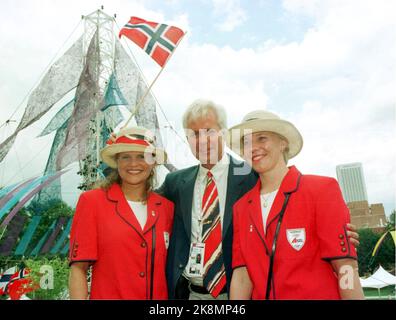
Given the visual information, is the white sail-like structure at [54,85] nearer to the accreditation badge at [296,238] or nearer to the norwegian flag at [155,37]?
the norwegian flag at [155,37]

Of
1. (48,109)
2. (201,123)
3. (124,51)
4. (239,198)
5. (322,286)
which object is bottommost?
(322,286)

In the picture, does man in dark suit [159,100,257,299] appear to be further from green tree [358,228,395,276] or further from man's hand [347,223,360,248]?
green tree [358,228,395,276]

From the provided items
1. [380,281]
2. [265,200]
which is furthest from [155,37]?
[380,281]

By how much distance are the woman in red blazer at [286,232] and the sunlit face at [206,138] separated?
34 centimetres

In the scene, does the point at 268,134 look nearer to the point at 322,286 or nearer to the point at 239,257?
the point at 239,257

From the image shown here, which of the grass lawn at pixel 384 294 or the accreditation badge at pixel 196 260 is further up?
the grass lawn at pixel 384 294

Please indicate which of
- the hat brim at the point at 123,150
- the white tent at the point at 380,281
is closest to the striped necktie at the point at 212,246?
the hat brim at the point at 123,150

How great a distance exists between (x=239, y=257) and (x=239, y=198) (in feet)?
1.68

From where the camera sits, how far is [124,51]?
25453mm

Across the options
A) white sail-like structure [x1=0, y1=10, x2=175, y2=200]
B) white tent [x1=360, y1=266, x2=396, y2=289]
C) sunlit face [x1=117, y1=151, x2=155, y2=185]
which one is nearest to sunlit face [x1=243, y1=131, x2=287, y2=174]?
sunlit face [x1=117, y1=151, x2=155, y2=185]

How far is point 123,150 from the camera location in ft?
10.2

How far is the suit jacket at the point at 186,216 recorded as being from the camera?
292 cm

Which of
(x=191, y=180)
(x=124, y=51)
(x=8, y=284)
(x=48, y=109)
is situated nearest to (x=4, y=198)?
(x=8, y=284)

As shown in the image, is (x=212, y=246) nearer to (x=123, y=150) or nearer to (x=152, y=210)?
(x=152, y=210)
